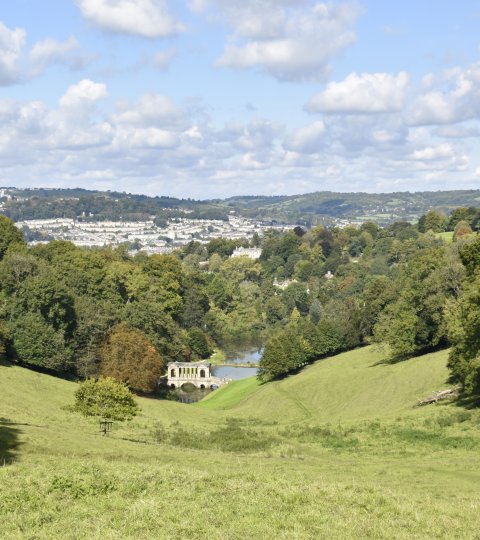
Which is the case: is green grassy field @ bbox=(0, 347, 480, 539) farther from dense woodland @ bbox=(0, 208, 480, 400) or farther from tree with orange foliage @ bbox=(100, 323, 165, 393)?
tree with orange foliage @ bbox=(100, 323, 165, 393)

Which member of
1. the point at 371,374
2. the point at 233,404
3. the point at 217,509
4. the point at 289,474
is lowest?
the point at 233,404

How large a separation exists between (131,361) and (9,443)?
45108 millimetres

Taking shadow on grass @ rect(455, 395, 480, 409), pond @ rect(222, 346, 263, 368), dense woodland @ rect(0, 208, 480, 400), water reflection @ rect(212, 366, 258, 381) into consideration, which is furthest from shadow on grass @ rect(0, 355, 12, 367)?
pond @ rect(222, 346, 263, 368)

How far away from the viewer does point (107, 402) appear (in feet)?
150

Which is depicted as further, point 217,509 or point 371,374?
point 371,374

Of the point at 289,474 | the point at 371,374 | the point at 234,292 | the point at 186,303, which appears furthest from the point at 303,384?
the point at 234,292

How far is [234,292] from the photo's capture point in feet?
553

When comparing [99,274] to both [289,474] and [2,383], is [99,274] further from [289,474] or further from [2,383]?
[289,474]

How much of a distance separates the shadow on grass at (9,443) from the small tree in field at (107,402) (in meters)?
8.52

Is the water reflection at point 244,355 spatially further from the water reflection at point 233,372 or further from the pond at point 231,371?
the water reflection at point 233,372

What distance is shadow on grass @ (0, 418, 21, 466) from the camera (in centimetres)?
2796

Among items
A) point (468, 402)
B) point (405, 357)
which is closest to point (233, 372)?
point (405, 357)

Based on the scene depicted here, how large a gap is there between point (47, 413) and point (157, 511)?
34.7 meters

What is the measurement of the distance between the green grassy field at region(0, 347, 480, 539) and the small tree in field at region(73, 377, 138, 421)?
120 cm
